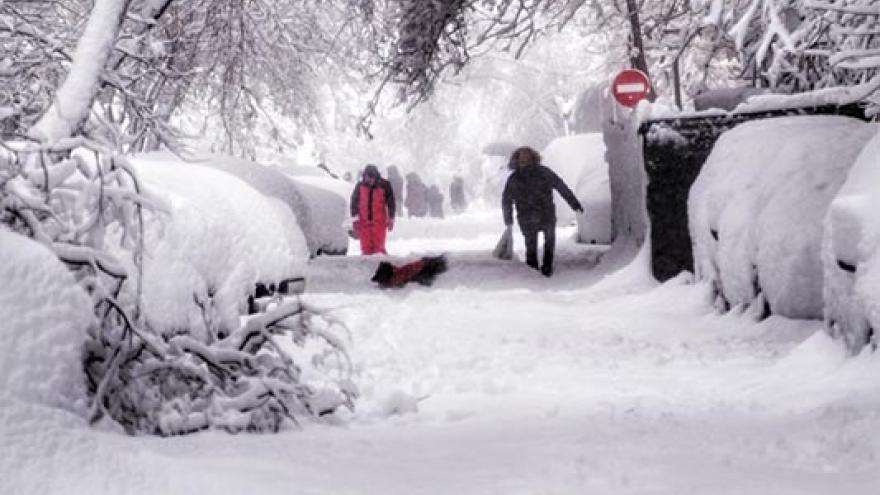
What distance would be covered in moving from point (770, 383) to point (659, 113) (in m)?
6.36

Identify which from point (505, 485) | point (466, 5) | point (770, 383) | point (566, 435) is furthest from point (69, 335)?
point (466, 5)

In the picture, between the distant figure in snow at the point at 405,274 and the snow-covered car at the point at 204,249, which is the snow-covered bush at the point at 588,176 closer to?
the distant figure in snow at the point at 405,274

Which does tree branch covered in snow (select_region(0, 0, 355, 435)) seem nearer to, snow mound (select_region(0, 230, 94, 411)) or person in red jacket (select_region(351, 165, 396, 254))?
snow mound (select_region(0, 230, 94, 411))

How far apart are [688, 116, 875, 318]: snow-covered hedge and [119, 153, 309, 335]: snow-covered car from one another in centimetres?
307

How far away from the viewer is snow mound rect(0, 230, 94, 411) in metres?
4.10

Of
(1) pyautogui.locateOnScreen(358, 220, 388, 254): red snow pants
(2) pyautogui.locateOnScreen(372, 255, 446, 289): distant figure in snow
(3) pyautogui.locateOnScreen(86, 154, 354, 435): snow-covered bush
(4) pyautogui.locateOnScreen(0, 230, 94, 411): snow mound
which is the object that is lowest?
(1) pyautogui.locateOnScreen(358, 220, 388, 254): red snow pants

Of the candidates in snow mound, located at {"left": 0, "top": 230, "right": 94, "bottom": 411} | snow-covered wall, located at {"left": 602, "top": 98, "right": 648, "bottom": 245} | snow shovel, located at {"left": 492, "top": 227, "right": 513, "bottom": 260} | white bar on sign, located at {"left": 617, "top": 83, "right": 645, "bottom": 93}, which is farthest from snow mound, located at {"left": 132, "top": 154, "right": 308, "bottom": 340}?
snow shovel, located at {"left": 492, "top": 227, "right": 513, "bottom": 260}

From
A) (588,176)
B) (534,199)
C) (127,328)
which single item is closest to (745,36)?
(534,199)

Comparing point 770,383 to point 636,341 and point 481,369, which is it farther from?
point 636,341

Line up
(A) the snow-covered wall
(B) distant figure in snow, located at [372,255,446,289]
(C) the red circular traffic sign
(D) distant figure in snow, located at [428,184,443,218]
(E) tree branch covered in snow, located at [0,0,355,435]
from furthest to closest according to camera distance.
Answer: (D) distant figure in snow, located at [428,184,443,218], (A) the snow-covered wall, (C) the red circular traffic sign, (B) distant figure in snow, located at [372,255,446,289], (E) tree branch covered in snow, located at [0,0,355,435]

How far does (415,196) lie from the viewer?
43.9 m

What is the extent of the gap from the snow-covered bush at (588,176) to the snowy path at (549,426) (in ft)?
27.9

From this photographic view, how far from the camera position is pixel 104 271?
5375mm

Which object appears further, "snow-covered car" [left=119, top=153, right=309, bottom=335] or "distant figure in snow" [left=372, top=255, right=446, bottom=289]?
"distant figure in snow" [left=372, top=255, right=446, bottom=289]
